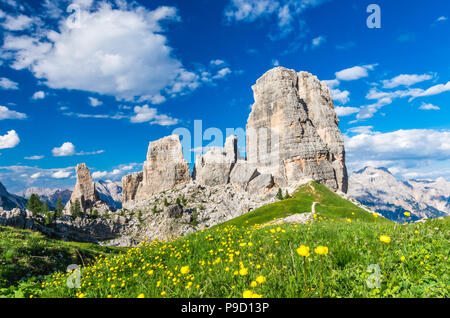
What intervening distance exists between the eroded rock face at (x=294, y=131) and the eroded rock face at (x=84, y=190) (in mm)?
133974

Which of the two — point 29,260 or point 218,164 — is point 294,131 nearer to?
point 218,164

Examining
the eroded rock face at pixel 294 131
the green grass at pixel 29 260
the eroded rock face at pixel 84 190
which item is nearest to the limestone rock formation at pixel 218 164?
the eroded rock face at pixel 294 131

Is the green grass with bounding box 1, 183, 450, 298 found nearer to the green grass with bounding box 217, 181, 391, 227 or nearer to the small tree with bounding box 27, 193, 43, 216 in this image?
the green grass with bounding box 217, 181, 391, 227

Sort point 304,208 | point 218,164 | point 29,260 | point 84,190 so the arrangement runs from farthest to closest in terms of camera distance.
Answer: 1. point 84,190
2. point 218,164
3. point 304,208
4. point 29,260

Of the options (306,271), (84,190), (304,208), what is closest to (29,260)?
(306,271)

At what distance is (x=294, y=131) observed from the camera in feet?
497

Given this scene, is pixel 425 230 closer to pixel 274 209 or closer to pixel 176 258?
pixel 176 258

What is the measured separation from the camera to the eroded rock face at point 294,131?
147 meters

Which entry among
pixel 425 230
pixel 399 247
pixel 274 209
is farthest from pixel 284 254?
pixel 274 209

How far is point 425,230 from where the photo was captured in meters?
7.81

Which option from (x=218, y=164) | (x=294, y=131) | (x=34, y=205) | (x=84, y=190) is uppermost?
(x=294, y=131)

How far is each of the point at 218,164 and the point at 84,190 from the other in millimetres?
112778

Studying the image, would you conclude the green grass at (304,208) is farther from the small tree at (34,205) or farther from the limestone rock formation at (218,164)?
the small tree at (34,205)

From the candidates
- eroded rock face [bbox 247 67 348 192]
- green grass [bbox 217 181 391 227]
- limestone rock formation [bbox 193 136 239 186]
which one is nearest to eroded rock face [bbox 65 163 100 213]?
limestone rock formation [bbox 193 136 239 186]
